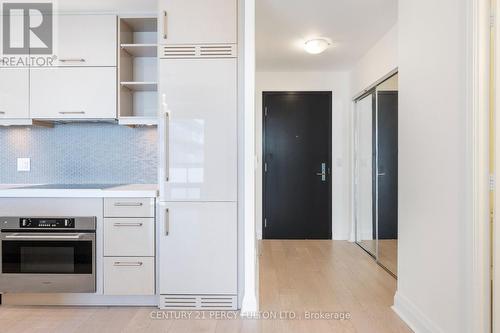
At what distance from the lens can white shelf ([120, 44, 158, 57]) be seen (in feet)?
9.64

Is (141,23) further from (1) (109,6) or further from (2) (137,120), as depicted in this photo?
(2) (137,120)

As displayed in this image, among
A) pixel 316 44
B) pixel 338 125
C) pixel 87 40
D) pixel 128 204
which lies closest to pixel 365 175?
pixel 338 125

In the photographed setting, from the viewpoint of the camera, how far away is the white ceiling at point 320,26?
300 cm

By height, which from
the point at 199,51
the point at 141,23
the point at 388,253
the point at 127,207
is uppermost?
the point at 141,23

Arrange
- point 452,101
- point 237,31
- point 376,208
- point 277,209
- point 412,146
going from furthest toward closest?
point 277,209 → point 376,208 → point 237,31 → point 412,146 → point 452,101

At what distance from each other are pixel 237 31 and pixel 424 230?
189cm

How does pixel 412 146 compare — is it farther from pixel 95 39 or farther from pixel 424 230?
pixel 95 39

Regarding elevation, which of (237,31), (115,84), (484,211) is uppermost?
(237,31)

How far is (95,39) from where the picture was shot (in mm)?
2945

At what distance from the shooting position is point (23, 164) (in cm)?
332

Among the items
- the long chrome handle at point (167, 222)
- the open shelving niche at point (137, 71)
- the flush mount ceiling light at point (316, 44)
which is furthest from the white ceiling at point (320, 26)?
the long chrome handle at point (167, 222)

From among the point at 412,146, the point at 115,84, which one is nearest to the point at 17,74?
the point at 115,84

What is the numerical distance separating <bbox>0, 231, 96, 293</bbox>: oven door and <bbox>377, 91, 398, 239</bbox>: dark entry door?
2.85 m

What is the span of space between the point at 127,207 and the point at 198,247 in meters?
0.61
